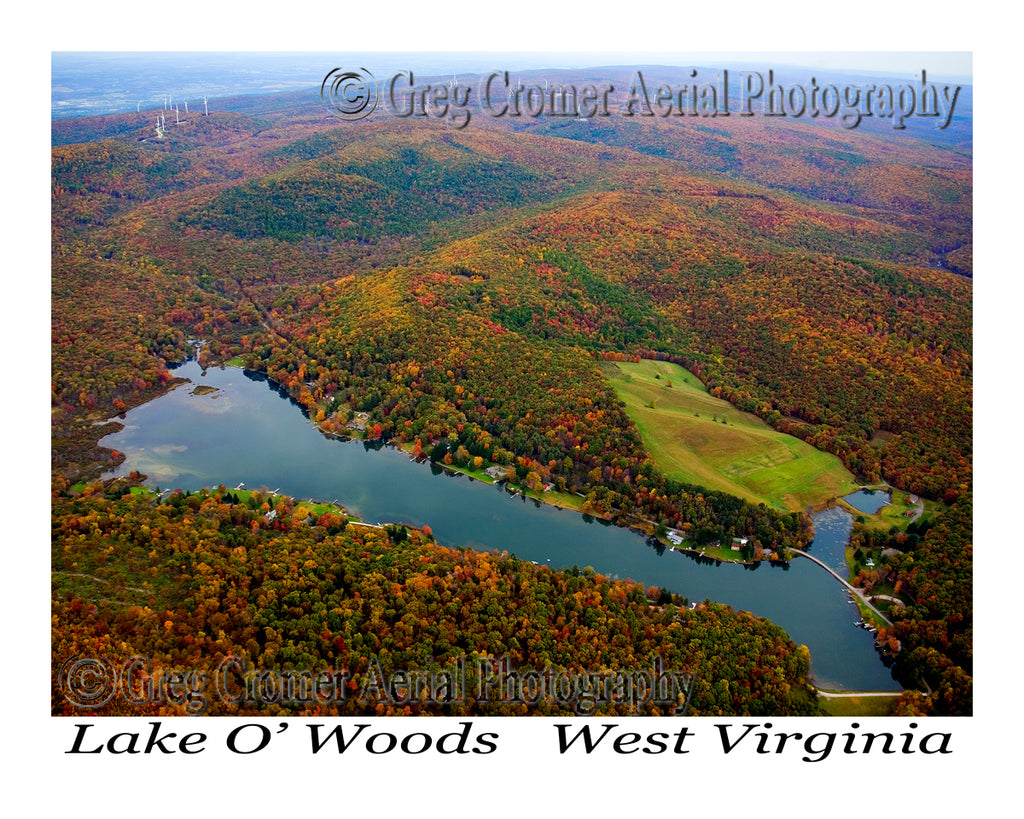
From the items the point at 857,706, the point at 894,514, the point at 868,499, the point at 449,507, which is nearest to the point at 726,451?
the point at 868,499

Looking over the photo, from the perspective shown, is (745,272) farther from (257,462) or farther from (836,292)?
(257,462)

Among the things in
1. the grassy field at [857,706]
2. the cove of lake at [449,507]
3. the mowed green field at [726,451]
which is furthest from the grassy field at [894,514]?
the grassy field at [857,706]

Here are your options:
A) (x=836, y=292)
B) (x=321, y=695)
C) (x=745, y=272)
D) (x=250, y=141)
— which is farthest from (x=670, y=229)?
(x=250, y=141)

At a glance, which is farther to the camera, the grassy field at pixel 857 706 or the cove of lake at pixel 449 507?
the cove of lake at pixel 449 507

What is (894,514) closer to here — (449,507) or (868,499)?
(868,499)

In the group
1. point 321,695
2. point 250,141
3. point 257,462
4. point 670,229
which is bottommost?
point 321,695

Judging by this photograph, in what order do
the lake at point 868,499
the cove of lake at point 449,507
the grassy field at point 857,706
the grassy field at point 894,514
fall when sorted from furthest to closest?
the lake at point 868,499
the grassy field at point 894,514
the cove of lake at point 449,507
the grassy field at point 857,706

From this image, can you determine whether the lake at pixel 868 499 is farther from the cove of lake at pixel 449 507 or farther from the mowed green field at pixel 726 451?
the cove of lake at pixel 449 507
